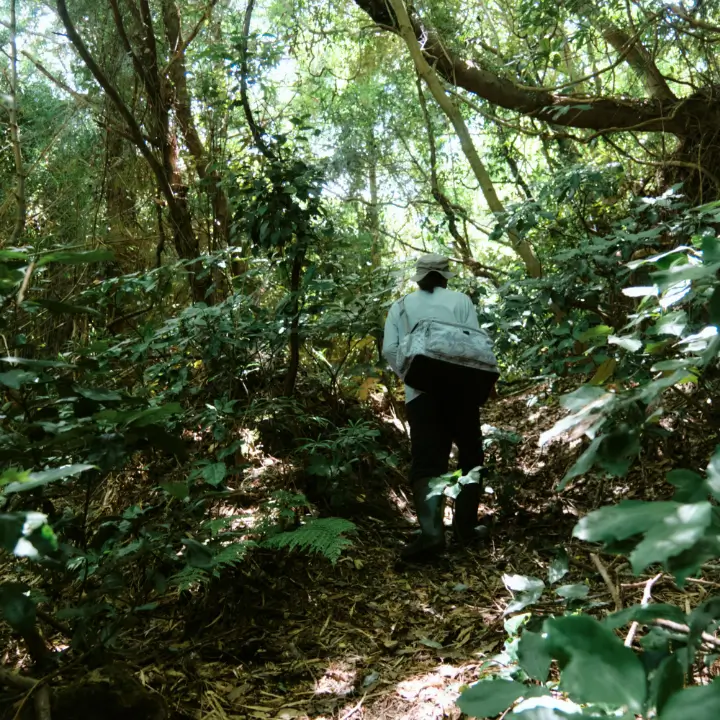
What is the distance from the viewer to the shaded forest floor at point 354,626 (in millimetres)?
2240

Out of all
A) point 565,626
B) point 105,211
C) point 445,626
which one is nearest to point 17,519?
point 565,626

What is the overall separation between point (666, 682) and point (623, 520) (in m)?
0.18

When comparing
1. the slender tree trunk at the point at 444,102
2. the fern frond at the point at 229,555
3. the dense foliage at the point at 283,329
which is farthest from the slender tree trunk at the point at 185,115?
the fern frond at the point at 229,555

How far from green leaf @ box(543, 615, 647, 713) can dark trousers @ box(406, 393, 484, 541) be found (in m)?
2.92

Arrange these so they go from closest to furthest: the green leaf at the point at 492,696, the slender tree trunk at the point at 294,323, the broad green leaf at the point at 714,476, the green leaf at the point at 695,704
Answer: the green leaf at the point at 695,704, the broad green leaf at the point at 714,476, the green leaf at the point at 492,696, the slender tree trunk at the point at 294,323

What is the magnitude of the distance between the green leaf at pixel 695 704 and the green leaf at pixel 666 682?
0.06 metres

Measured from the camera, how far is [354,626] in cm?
287

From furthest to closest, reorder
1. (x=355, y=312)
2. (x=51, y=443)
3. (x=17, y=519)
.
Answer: (x=355, y=312) → (x=51, y=443) → (x=17, y=519)

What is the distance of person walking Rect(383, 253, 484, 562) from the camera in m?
3.65

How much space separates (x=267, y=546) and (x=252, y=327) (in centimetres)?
144

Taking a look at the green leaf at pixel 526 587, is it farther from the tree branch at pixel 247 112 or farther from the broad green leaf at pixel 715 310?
the tree branch at pixel 247 112

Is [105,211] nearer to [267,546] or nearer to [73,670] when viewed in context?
[267,546]

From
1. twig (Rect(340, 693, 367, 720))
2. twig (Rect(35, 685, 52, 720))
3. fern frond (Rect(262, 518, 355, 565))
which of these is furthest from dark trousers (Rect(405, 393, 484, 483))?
twig (Rect(35, 685, 52, 720))

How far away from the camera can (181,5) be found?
18.7 feet
